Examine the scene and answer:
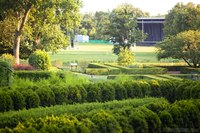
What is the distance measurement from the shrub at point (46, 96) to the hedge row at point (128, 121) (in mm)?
4769

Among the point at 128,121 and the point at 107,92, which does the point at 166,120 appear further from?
the point at 107,92

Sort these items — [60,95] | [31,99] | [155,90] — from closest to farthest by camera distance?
1. [31,99]
2. [60,95]
3. [155,90]

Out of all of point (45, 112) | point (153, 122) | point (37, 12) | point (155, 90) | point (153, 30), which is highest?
point (37, 12)

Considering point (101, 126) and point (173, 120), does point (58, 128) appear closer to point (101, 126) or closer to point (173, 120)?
point (101, 126)

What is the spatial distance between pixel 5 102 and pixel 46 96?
5.17ft

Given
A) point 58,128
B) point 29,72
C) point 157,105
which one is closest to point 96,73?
point 29,72

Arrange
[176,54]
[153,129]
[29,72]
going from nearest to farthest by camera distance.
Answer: [153,129], [29,72], [176,54]

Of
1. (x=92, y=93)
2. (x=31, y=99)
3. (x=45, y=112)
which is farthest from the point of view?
(x=92, y=93)

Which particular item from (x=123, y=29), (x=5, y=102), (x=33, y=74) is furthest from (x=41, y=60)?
(x=123, y=29)

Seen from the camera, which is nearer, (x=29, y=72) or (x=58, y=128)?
(x=58, y=128)

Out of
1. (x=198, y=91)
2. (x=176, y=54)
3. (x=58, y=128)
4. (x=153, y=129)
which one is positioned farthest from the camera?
(x=176, y=54)

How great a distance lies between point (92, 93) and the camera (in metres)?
13.8

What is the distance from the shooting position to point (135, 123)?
8.13 m

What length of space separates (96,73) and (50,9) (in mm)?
8514
